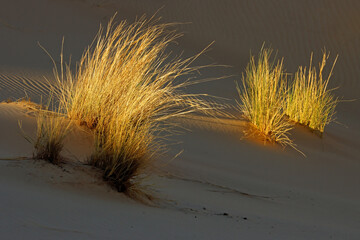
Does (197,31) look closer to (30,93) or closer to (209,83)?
(209,83)

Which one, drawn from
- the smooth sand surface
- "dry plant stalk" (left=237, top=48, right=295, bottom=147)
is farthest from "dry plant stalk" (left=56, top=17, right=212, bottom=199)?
"dry plant stalk" (left=237, top=48, right=295, bottom=147)

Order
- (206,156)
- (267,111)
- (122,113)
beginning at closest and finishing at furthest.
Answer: (122,113) < (206,156) < (267,111)

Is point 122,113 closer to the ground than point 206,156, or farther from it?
farther from it

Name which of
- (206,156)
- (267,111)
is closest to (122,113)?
(206,156)

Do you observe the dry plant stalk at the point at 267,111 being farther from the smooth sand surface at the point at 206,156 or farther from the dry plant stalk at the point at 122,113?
the dry plant stalk at the point at 122,113

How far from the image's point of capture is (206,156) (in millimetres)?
6758

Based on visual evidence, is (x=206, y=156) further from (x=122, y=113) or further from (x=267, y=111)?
(x=122, y=113)

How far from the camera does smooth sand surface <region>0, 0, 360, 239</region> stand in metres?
3.42

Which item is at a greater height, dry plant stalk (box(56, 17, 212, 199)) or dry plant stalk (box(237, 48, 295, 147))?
dry plant stalk (box(237, 48, 295, 147))

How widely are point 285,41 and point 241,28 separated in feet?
3.78

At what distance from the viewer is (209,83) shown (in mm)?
11695

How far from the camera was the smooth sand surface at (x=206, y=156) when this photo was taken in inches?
135

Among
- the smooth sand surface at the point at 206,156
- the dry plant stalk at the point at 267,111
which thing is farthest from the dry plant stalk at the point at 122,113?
the dry plant stalk at the point at 267,111

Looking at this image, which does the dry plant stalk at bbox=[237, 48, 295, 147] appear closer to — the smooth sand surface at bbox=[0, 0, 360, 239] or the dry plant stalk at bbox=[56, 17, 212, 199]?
the smooth sand surface at bbox=[0, 0, 360, 239]
